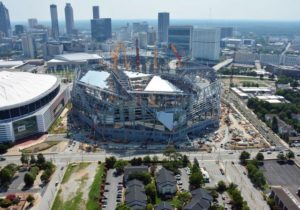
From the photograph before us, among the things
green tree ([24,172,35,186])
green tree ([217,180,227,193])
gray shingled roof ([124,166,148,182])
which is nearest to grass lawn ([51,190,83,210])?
green tree ([24,172,35,186])

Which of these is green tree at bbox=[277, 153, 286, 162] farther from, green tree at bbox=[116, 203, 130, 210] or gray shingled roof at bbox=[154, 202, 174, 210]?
green tree at bbox=[116, 203, 130, 210]

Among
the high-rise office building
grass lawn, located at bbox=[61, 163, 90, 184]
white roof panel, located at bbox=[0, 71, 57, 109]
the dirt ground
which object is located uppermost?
the high-rise office building

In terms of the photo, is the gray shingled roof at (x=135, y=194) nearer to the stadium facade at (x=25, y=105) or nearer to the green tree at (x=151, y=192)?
the green tree at (x=151, y=192)

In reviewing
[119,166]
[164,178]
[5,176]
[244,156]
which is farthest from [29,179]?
[244,156]

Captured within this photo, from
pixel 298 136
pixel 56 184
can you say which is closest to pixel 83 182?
pixel 56 184

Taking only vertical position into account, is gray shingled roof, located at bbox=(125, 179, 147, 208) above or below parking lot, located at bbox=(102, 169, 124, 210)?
above

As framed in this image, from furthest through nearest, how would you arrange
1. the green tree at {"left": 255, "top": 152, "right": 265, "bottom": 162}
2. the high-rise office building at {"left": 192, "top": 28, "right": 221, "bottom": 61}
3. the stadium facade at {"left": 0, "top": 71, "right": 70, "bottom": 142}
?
the high-rise office building at {"left": 192, "top": 28, "right": 221, "bottom": 61}, the stadium facade at {"left": 0, "top": 71, "right": 70, "bottom": 142}, the green tree at {"left": 255, "top": 152, "right": 265, "bottom": 162}

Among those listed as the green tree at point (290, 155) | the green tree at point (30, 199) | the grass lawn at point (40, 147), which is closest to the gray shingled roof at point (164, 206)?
the green tree at point (30, 199)

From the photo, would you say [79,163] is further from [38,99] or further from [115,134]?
[38,99]
